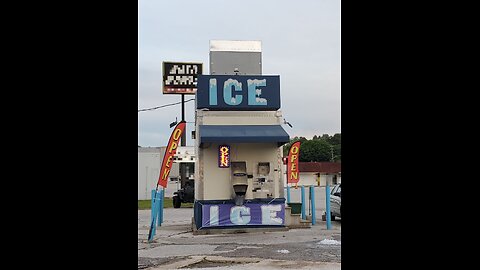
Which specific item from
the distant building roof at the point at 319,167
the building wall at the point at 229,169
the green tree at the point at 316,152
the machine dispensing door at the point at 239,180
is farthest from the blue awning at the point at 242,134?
the green tree at the point at 316,152

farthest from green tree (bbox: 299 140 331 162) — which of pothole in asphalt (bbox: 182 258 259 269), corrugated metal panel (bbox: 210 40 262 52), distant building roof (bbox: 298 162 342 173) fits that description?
pothole in asphalt (bbox: 182 258 259 269)

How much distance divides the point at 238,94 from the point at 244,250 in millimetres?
5246

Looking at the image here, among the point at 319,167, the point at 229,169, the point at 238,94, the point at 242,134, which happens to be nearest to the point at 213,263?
the point at 242,134

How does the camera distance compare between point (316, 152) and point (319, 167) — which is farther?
point (316, 152)

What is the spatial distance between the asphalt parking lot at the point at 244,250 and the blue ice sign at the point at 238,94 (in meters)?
3.39

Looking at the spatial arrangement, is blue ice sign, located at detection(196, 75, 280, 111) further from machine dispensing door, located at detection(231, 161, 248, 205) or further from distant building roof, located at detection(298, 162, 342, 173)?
distant building roof, located at detection(298, 162, 342, 173)

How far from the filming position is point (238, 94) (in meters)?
15.9

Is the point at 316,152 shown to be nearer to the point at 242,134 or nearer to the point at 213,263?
the point at 242,134

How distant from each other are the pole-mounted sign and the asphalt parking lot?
14952 mm

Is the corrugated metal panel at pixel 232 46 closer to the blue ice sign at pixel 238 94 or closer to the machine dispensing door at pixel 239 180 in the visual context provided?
the blue ice sign at pixel 238 94

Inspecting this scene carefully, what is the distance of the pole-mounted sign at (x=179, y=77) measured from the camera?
3069cm

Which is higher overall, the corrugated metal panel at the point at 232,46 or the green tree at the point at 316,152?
the corrugated metal panel at the point at 232,46
